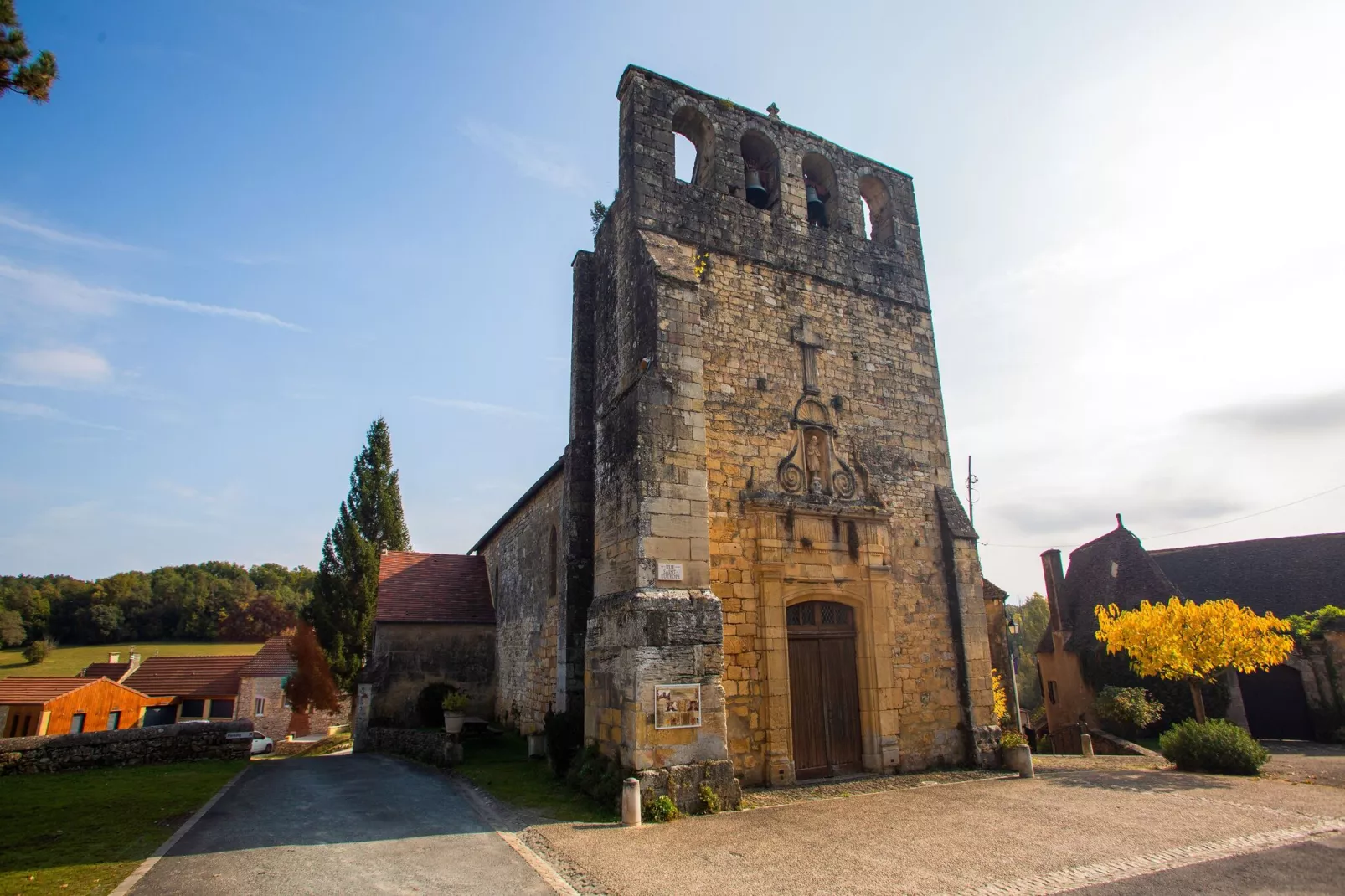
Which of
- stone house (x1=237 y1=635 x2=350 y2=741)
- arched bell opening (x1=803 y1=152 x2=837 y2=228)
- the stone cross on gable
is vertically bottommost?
stone house (x1=237 y1=635 x2=350 y2=741)

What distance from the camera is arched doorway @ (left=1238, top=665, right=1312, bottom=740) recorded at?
18125 millimetres

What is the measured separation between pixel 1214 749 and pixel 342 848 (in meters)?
12.8

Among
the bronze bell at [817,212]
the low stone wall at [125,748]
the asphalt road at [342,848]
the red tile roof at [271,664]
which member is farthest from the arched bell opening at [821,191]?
the red tile roof at [271,664]

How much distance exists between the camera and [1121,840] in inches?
269

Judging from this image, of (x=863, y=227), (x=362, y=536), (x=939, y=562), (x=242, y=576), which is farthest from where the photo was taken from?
(x=242, y=576)

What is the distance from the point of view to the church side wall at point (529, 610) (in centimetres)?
1445

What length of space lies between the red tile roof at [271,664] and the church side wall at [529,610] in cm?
2013

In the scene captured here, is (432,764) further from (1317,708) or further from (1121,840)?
(1317,708)

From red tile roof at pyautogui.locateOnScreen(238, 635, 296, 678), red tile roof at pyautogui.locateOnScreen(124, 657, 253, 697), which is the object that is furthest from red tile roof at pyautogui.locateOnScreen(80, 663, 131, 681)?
red tile roof at pyautogui.locateOnScreen(238, 635, 296, 678)

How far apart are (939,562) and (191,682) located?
40.2 metres

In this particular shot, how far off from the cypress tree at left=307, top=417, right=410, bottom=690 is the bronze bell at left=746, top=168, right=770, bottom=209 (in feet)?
63.9

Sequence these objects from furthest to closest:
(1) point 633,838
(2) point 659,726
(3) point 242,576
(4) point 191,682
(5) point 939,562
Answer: (3) point 242,576, (4) point 191,682, (5) point 939,562, (2) point 659,726, (1) point 633,838

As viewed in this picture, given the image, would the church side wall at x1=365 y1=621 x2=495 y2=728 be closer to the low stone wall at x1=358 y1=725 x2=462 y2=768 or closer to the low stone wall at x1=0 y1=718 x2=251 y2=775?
the low stone wall at x1=358 y1=725 x2=462 y2=768

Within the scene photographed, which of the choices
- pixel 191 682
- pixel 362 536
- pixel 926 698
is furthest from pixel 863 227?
pixel 191 682
